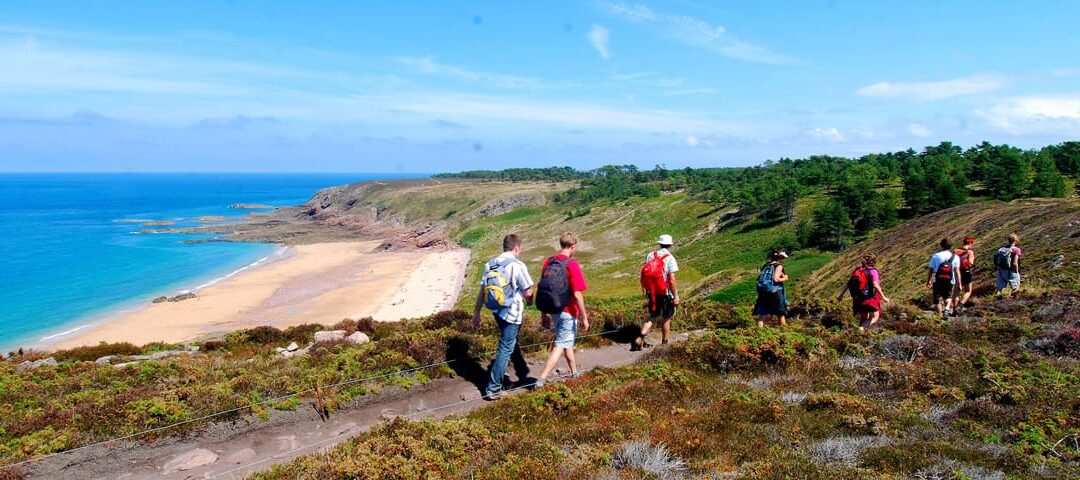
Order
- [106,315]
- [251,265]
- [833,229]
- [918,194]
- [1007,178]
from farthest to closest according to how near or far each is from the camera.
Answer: [251,265] < [918,194] < [1007,178] < [833,229] < [106,315]

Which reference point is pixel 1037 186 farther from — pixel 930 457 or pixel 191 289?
pixel 191 289

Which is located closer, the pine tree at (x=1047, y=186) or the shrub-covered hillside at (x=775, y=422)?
the shrub-covered hillside at (x=775, y=422)

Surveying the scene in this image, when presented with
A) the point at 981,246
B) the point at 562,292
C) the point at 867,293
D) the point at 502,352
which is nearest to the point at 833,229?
the point at 981,246

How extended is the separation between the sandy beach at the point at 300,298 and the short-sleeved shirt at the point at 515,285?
28854 millimetres

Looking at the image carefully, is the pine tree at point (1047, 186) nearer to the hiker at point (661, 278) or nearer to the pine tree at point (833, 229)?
the pine tree at point (833, 229)

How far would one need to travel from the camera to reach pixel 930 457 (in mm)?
5598

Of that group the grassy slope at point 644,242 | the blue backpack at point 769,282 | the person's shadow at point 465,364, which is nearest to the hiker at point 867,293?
the blue backpack at point 769,282

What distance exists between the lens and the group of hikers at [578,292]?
795cm

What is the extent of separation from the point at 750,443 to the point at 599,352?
17.0ft

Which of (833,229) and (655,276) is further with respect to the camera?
(833,229)

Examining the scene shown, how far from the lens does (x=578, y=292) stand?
8.16 metres

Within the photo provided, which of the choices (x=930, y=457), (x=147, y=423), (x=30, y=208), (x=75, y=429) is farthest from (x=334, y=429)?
(x=30, y=208)

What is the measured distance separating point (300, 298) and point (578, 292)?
4556 centimetres

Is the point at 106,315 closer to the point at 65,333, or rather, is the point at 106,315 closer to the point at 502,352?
the point at 65,333
